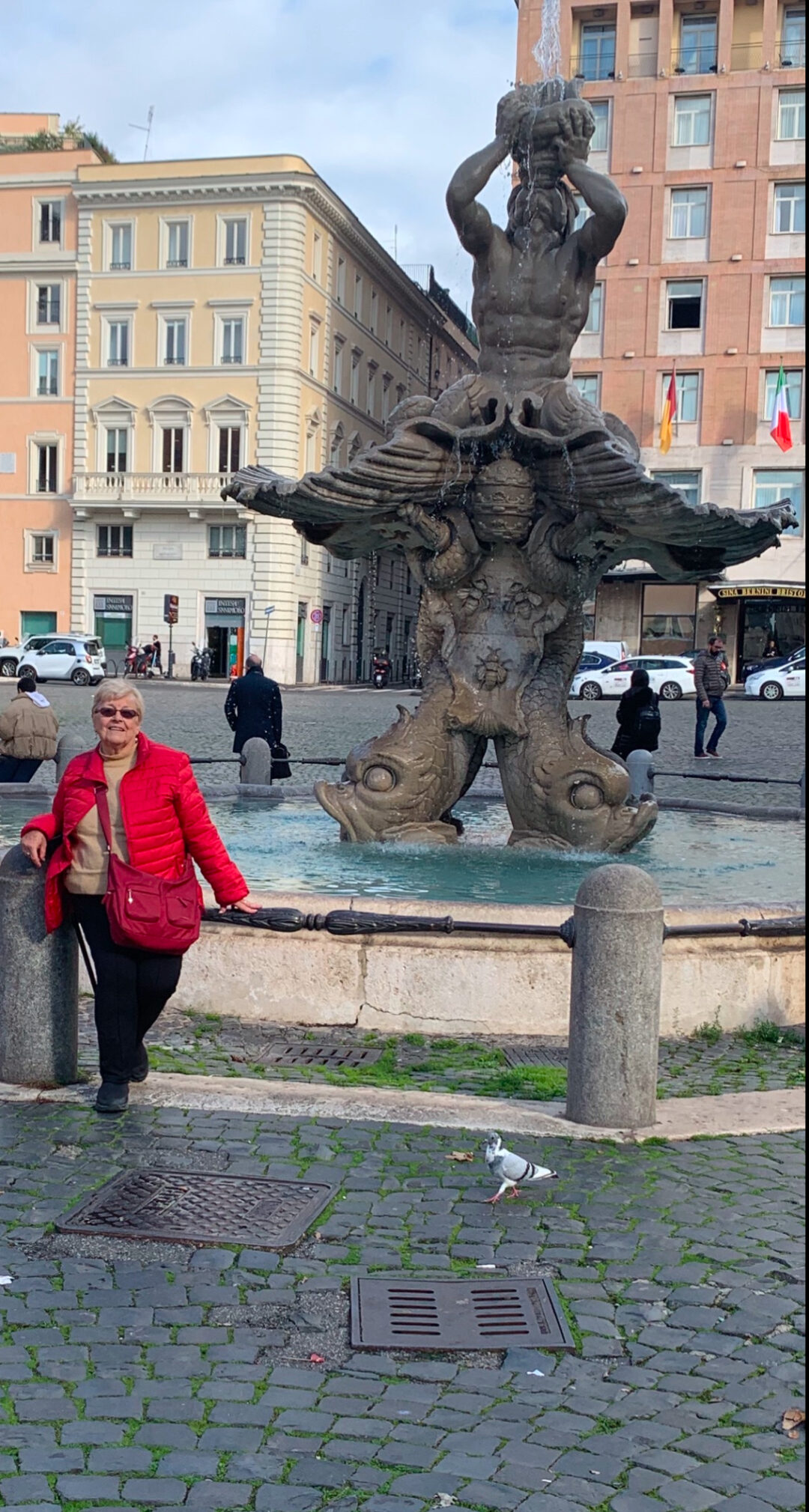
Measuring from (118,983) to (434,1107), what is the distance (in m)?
1.17

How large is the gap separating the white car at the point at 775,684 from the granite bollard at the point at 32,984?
37.7m

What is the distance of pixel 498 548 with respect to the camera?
10.5 metres

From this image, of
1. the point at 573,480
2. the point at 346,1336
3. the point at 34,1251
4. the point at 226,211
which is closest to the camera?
the point at 346,1336

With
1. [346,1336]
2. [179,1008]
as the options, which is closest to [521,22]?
[179,1008]

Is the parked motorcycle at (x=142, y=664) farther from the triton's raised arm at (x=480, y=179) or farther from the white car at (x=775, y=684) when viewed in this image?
the triton's raised arm at (x=480, y=179)

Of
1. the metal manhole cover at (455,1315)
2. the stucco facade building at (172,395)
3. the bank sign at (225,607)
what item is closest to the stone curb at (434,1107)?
the metal manhole cover at (455,1315)

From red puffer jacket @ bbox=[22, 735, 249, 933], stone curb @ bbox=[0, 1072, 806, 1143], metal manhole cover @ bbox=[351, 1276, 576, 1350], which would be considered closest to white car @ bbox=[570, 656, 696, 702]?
stone curb @ bbox=[0, 1072, 806, 1143]

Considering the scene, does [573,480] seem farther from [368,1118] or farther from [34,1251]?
[34,1251]

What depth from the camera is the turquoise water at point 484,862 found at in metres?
8.80

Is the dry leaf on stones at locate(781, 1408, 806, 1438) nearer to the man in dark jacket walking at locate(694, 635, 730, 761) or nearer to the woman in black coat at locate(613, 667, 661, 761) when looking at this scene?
the woman in black coat at locate(613, 667, 661, 761)

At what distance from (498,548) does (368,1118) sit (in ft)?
18.6

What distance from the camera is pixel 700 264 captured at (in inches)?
1954

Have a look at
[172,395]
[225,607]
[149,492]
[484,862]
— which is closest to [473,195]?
[484,862]

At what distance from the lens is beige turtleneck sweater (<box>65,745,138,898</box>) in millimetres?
5520
